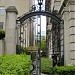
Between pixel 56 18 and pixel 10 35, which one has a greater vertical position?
pixel 56 18

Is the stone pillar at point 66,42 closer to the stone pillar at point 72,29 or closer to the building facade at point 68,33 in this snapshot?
the building facade at point 68,33

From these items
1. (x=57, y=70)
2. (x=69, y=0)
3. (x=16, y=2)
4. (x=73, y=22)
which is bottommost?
(x=57, y=70)

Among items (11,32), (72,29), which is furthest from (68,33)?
(11,32)

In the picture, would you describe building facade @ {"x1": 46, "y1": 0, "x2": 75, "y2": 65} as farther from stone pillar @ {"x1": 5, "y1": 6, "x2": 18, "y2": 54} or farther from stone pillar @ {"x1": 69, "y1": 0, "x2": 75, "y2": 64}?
stone pillar @ {"x1": 5, "y1": 6, "x2": 18, "y2": 54}

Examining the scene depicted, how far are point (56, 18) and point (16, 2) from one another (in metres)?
28.2

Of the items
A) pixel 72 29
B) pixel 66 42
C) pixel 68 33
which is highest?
pixel 72 29

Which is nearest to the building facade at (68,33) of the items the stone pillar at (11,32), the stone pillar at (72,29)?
the stone pillar at (72,29)

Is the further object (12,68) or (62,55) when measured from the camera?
(62,55)

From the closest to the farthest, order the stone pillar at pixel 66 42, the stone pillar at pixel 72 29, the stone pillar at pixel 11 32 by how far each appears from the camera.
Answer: the stone pillar at pixel 72 29 < the stone pillar at pixel 11 32 < the stone pillar at pixel 66 42

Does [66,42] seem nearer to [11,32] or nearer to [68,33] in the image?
[68,33]

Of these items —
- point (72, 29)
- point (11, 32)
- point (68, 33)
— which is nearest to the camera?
point (72, 29)

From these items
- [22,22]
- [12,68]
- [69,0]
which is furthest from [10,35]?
[12,68]

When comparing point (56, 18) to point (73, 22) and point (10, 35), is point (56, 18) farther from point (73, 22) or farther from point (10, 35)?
point (10, 35)

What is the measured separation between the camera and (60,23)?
49.1 feet
